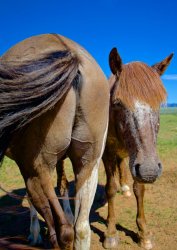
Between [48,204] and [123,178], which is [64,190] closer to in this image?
[123,178]

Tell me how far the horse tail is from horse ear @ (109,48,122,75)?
1.32m

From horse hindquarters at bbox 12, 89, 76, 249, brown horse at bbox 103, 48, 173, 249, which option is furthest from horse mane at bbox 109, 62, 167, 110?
horse hindquarters at bbox 12, 89, 76, 249

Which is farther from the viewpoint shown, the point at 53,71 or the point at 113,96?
the point at 113,96

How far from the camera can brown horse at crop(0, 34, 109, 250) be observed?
2025mm

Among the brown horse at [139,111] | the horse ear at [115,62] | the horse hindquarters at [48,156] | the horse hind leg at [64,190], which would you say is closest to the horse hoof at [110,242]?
the horse hind leg at [64,190]

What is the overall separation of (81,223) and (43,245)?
159 cm

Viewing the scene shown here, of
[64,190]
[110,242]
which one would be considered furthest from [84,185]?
[64,190]

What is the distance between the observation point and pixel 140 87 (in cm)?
318

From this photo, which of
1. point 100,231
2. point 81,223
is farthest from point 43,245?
point 81,223

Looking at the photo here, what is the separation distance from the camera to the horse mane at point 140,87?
3135 millimetres

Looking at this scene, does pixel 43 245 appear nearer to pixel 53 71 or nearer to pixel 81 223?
pixel 81 223

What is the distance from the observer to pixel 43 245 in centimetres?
396

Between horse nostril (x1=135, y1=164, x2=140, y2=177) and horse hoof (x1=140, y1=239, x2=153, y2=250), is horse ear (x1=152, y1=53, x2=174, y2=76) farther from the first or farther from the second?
horse hoof (x1=140, y1=239, x2=153, y2=250)

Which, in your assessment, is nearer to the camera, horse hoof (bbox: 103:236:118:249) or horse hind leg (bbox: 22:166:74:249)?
horse hind leg (bbox: 22:166:74:249)
